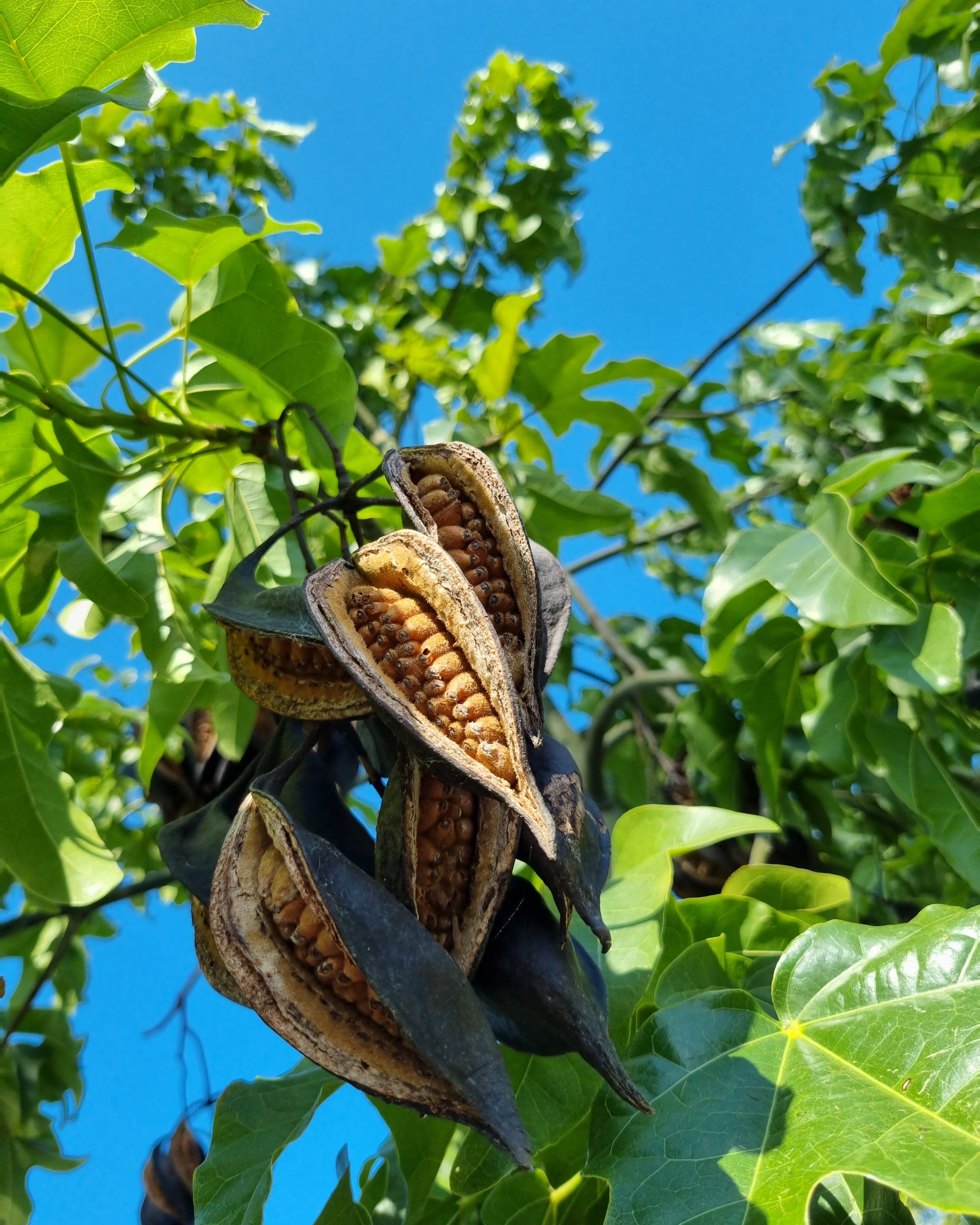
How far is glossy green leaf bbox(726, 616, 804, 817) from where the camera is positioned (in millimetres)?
1891

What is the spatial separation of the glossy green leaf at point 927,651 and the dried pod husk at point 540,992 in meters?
0.93

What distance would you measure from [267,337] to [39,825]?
758 millimetres

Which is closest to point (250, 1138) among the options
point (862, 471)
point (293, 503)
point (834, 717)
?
point (293, 503)

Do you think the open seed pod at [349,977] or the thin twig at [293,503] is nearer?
the open seed pod at [349,977]

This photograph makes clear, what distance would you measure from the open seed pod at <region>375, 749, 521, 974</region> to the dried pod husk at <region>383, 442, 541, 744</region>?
0.33ft

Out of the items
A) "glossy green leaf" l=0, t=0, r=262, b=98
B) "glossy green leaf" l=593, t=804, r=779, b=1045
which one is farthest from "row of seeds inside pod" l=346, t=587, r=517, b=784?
"glossy green leaf" l=0, t=0, r=262, b=98

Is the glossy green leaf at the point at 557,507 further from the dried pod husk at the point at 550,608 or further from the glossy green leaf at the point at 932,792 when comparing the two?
the dried pod husk at the point at 550,608

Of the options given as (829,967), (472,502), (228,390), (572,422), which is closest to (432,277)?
(572,422)

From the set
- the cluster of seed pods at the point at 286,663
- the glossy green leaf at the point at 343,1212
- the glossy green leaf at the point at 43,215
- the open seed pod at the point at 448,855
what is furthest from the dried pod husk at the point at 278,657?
the glossy green leaf at the point at 43,215

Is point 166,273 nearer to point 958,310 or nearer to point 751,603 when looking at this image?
point 751,603

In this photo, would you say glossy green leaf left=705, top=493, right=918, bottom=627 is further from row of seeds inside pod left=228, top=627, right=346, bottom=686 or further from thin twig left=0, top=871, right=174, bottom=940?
thin twig left=0, top=871, right=174, bottom=940

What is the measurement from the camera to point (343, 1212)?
108cm

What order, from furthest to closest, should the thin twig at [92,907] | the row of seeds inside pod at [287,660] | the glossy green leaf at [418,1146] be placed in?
the thin twig at [92,907] < the glossy green leaf at [418,1146] < the row of seeds inside pod at [287,660]

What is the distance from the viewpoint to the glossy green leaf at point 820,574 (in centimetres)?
151
